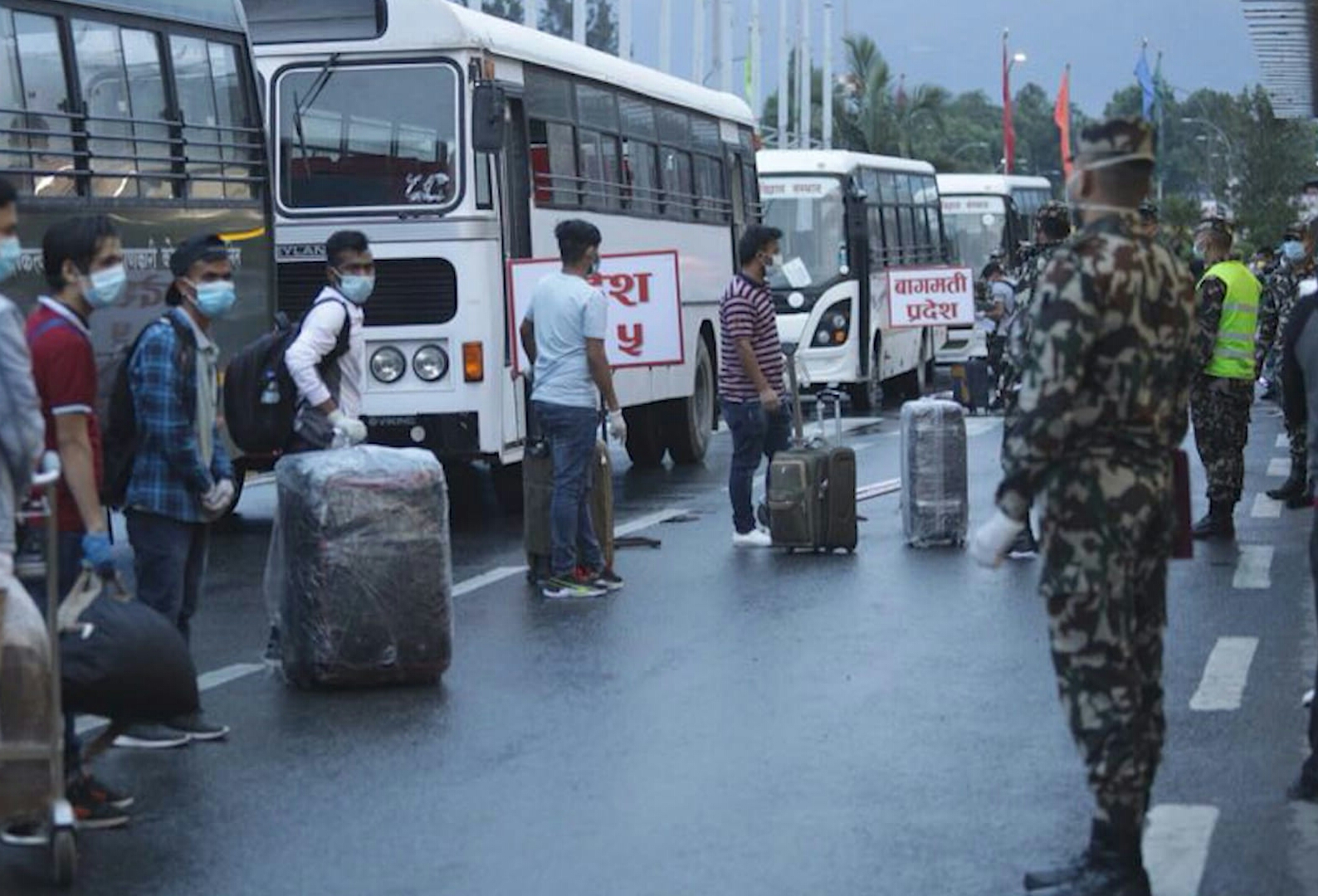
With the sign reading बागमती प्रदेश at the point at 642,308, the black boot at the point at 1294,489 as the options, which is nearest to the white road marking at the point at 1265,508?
the black boot at the point at 1294,489

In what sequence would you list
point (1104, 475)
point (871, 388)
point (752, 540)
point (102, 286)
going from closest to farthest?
point (1104, 475) < point (102, 286) < point (752, 540) < point (871, 388)

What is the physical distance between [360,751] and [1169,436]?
3.55 m

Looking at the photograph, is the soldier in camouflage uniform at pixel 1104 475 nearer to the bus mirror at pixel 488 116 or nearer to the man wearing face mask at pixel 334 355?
the man wearing face mask at pixel 334 355

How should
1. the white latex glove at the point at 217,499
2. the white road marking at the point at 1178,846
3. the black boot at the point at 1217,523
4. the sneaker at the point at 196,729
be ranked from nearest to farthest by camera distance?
the white road marking at the point at 1178,846, the white latex glove at the point at 217,499, the sneaker at the point at 196,729, the black boot at the point at 1217,523

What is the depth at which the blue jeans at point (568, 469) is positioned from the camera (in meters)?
13.4

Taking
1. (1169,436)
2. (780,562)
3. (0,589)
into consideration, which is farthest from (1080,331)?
(780,562)

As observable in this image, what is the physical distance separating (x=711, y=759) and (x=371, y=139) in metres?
8.75

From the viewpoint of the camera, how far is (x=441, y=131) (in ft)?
55.7

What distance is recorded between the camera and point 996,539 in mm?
6891

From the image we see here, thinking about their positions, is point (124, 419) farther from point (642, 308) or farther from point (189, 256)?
point (642, 308)

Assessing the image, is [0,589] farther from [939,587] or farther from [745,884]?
[939,587]

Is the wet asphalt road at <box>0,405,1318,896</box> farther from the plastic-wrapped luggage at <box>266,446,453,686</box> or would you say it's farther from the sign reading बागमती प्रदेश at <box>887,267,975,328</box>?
the sign reading बागमती प्रदेश at <box>887,267,975,328</box>

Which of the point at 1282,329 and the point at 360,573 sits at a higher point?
the point at 1282,329

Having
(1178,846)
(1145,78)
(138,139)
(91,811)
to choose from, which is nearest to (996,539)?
(1178,846)
